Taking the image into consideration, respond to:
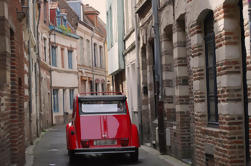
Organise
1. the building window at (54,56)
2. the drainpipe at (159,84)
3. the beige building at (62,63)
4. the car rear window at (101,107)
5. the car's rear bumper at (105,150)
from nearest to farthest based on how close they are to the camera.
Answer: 1. the car's rear bumper at (105,150)
2. the car rear window at (101,107)
3. the drainpipe at (159,84)
4. the beige building at (62,63)
5. the building window at (54,56)

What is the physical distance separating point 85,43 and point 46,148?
30020 millimetres

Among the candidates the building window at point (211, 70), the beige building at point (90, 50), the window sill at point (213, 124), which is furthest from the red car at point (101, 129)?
the beige building at point (90, 50)

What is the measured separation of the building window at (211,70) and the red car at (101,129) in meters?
3.15

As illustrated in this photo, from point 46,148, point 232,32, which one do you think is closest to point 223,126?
point 232,32

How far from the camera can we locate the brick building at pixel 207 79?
9211 mm

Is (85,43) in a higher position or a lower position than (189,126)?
higher

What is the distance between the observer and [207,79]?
1100 cm

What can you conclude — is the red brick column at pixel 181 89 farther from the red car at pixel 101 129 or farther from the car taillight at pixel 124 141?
the car taillight at pixel 124 141

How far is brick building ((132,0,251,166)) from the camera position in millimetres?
9211

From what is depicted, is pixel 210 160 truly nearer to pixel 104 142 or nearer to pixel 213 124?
pixel 213 124

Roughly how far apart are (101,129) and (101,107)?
88cm

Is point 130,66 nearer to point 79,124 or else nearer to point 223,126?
point 79,124

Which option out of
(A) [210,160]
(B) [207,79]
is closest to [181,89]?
(B) [207,79]

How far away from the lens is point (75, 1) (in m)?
52.1
